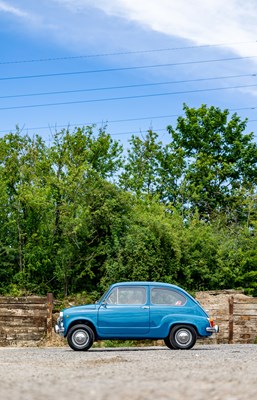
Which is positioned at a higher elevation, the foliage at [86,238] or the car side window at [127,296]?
the foliage at [86,238]

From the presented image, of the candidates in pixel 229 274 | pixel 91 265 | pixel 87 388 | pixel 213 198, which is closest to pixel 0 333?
pixel 91 265

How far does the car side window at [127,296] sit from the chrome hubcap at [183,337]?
130 centimetres

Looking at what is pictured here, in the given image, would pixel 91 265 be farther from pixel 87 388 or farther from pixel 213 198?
pixel 213 198

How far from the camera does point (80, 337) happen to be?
22.5 m

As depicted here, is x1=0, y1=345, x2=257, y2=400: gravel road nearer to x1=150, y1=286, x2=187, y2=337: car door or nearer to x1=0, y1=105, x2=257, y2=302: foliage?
x1=150, y1=286, x2=187, y2=337: car door

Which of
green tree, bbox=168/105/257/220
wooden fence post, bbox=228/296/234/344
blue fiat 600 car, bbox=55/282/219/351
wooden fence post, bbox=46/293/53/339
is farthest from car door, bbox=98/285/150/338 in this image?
green tree, bbox=168/105/257/220

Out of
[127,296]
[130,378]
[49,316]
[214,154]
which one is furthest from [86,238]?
[214,154]

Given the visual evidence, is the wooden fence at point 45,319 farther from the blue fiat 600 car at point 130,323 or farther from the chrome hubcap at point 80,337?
the blue fiat 600 car at point 130,323

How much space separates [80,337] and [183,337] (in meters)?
2.85

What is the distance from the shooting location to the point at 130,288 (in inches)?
899

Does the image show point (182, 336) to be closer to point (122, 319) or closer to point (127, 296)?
point (122, 319)

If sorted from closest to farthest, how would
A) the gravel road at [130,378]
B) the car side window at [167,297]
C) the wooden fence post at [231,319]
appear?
the gravel road at [130,378], the car side window at [167,297], the wooden fence post at [231,319]

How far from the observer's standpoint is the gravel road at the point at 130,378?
33.0 ft

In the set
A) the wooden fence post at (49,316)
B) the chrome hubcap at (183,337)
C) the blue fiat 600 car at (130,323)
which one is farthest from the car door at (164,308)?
the wooden fence post at (49,316)
